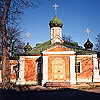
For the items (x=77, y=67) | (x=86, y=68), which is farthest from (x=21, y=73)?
(x=86, y=68)

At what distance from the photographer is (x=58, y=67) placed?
1095 inches

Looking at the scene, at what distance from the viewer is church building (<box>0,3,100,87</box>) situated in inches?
1072

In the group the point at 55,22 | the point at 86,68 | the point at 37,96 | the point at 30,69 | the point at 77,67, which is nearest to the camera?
the point at 37,96

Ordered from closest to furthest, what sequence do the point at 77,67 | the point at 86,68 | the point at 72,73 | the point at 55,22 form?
the point at 72,73 < the point at 86,68 < the point at 77,67 < the point at 55,22

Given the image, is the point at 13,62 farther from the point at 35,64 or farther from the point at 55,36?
the point at 55,36

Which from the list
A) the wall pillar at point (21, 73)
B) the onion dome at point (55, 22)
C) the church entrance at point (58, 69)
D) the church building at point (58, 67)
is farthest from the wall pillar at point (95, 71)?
the wall pillar at point (21, 73)

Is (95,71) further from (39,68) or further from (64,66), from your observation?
(39,68)

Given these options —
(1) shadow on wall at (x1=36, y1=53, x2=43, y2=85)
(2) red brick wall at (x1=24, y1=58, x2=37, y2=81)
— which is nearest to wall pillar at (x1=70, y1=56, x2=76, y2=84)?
(1) shadow on wall at (x1=36, y1=53, x2=43, y2=85)

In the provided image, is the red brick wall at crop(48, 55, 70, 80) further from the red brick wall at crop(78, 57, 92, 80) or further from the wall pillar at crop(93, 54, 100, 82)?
the wall pillar at crop(93, 54, 100, 82)

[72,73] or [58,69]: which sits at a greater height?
[58,69]

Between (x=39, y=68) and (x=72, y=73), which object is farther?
(x=39, y=68)

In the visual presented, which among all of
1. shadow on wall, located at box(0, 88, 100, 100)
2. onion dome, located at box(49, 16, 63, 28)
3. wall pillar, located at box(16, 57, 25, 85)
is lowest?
shadow on wall, located at box(0, 88, 100, 100)

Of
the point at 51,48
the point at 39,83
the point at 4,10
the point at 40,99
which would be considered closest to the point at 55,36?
the point at 51,48

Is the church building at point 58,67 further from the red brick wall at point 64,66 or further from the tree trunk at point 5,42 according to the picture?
the tree trunk at point 5,42
